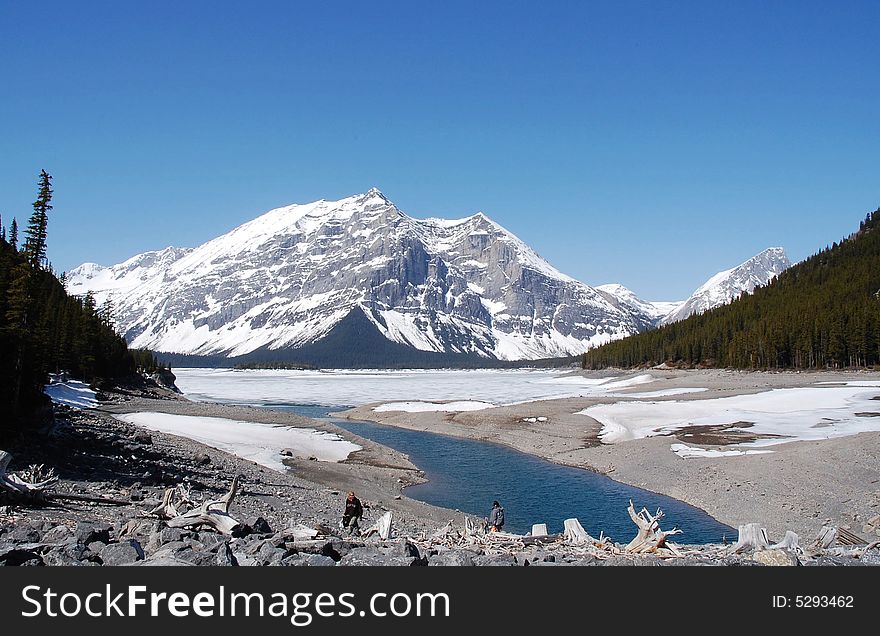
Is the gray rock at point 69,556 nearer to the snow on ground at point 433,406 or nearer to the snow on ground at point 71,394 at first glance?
the snow on ground at point 71,394

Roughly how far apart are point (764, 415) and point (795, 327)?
71.0 meters

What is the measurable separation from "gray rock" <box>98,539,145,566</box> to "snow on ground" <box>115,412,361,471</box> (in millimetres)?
24717

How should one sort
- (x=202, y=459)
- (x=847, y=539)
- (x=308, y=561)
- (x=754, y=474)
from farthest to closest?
(x=202, y=459), (x=754, y=474), (x=847, y=539), (x=308, y=561)

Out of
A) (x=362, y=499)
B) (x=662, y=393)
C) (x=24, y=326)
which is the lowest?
(x=362, y=499)

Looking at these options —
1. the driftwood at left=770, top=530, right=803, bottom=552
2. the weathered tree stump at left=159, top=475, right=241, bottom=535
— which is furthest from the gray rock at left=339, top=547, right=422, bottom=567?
the driftwood at left=770, top=530, right=803, bottom=552

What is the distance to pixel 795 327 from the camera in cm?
10769

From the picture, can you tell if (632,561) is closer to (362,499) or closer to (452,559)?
(452,559)

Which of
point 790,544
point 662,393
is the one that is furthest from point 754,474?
point 662,393

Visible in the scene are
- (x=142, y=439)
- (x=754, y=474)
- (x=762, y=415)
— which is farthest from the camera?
(x=762, y=415)

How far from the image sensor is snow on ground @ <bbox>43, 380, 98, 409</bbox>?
2147 inches

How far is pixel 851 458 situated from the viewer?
29312mm

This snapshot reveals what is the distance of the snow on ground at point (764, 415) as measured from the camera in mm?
40500
